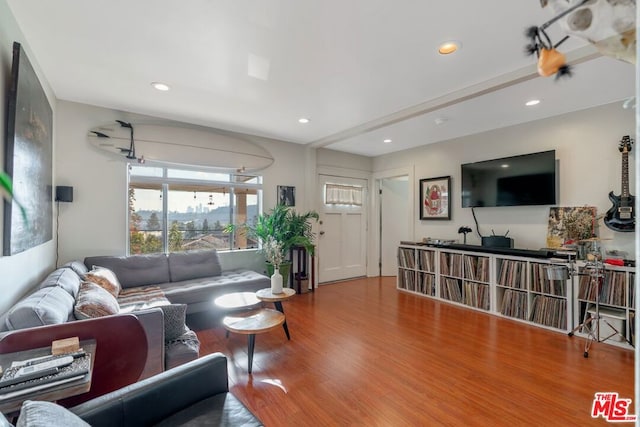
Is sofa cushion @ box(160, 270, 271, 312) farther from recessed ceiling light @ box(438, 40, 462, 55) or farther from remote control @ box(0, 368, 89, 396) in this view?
recessed ceiling light @ box(438, 40, 462, 55)

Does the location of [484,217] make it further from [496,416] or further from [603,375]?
[496,416]

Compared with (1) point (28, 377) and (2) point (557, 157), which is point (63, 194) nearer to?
(1) point (28, 377)

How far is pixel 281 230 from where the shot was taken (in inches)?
172

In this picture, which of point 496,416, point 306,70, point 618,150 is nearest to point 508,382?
point 496,416

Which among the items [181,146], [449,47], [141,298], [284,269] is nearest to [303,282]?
[284,269]

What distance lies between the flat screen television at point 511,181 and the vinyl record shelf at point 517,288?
76 cm

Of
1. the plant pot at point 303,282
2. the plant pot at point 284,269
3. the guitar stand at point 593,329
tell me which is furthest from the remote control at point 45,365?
the guitar stand at point 593,329

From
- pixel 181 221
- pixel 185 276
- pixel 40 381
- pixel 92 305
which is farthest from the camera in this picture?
pixel 181 221

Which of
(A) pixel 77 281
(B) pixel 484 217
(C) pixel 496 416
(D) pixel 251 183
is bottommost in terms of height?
(C) pixel 496 416

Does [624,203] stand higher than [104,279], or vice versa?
[624,203]

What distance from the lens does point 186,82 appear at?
2.70 metres

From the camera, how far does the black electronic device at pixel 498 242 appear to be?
3.79m

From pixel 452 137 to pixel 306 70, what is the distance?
2.99 metres

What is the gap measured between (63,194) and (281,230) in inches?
101
